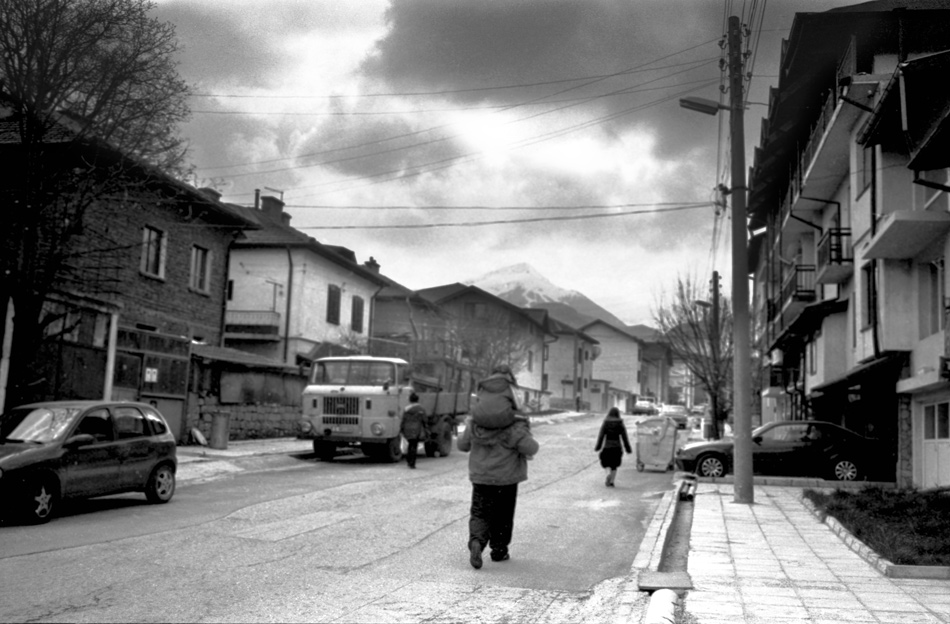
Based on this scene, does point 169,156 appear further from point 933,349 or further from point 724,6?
point 933,349

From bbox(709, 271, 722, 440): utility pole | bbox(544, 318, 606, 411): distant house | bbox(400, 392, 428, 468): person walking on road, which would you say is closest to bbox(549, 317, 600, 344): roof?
bbox(544, 318, 606, 411): distant house

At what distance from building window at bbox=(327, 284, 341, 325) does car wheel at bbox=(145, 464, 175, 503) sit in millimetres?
28103

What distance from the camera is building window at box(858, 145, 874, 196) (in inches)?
889

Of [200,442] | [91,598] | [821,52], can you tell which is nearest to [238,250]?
[200,442]

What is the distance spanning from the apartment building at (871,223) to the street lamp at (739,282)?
2448 mm

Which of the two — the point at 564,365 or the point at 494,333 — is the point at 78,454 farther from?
the point at 564,365

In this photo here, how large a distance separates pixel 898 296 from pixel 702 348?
19332mm

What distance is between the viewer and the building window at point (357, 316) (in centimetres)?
4462

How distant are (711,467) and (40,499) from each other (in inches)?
574

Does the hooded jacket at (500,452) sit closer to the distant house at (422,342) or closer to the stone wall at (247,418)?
the stone wall at (247,418)

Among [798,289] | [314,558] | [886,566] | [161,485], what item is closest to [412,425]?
[161,485]

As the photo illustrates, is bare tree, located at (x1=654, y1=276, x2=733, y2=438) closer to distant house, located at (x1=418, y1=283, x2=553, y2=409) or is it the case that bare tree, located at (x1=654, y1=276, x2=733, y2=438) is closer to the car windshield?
distant house, located at (x1=418, y1=283, x2=553, y2=409)

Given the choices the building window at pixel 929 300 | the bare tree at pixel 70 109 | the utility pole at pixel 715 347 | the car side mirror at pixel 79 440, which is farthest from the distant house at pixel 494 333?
the car side mirror at pixel 79 440

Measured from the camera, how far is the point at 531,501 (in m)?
14.9
